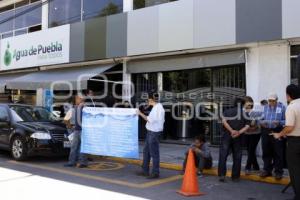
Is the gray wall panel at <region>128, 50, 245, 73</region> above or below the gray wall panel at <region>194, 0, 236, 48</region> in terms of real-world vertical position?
below

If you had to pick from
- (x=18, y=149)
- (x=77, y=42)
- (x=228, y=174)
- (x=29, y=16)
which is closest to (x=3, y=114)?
(x=18, y=149)

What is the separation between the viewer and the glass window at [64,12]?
1841 centimetres

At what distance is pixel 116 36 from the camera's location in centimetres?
1513

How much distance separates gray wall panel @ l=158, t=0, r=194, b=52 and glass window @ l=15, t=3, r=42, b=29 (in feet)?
30.5

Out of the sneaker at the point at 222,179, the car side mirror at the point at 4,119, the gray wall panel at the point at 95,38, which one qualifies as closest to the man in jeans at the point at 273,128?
the sneaker at the point at 222,179

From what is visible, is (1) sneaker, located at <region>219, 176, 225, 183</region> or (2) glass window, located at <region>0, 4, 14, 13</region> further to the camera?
(2) glass window, located at <region>0, 4, 14, 13</region>

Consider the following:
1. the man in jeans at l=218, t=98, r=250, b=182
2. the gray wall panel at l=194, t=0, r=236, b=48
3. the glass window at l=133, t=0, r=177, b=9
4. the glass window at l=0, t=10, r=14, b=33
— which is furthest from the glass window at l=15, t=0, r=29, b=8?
the man in jeans at l=218, t=98, r=250, b=182

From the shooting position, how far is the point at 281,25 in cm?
1087

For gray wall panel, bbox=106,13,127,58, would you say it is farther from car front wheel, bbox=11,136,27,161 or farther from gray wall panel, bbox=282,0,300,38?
gray wall panel, bbox=282,0,300,38

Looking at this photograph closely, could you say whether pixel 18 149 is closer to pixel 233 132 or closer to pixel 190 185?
pixel 190 185

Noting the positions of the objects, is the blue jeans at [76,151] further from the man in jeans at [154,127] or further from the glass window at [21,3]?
the glass window at [21,3]

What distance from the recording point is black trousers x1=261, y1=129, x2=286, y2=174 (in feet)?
27.3

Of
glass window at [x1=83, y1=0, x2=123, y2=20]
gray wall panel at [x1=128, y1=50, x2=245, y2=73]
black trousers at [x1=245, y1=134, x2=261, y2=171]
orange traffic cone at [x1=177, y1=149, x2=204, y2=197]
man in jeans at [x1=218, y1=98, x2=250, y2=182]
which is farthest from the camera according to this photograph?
glass window at [x1=83, y1=0, x2=123, y2=20]

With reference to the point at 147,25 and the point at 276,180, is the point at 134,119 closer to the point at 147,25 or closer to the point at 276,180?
the point at 276,180
